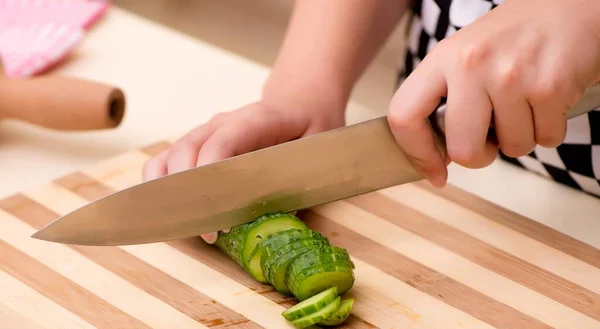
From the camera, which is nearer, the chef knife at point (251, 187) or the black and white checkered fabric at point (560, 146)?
the chef knife at point (251, 187)

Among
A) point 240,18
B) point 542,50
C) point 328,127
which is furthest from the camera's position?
point 240,18

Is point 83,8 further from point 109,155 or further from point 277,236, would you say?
point 277,236

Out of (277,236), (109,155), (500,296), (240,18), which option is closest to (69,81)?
(109,155)

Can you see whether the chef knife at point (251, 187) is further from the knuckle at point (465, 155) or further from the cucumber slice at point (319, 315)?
the cucumber slice at point (319, 315)

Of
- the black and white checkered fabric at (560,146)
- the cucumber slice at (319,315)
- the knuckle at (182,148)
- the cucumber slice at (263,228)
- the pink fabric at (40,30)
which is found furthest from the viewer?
the pink fabric at (40,30)

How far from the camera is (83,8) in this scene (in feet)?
6.70

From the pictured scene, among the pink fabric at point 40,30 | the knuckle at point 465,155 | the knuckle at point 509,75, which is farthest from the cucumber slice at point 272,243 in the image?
the pink fabric at point 40,30

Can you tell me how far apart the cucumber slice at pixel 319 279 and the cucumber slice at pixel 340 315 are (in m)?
0.03

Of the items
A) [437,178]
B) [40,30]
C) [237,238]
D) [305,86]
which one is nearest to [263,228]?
[237,238]

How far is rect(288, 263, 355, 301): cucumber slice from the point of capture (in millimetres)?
1141

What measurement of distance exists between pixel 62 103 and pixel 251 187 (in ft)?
1.52

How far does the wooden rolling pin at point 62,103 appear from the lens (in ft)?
4.93

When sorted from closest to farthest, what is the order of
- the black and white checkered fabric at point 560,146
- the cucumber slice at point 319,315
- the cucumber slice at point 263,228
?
1. the cucumber slice at point 319,315
2. the cucumber slice at point 263,228
3. the black and white checkered fabric at point 560,146

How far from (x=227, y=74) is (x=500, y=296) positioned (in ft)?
2.70
